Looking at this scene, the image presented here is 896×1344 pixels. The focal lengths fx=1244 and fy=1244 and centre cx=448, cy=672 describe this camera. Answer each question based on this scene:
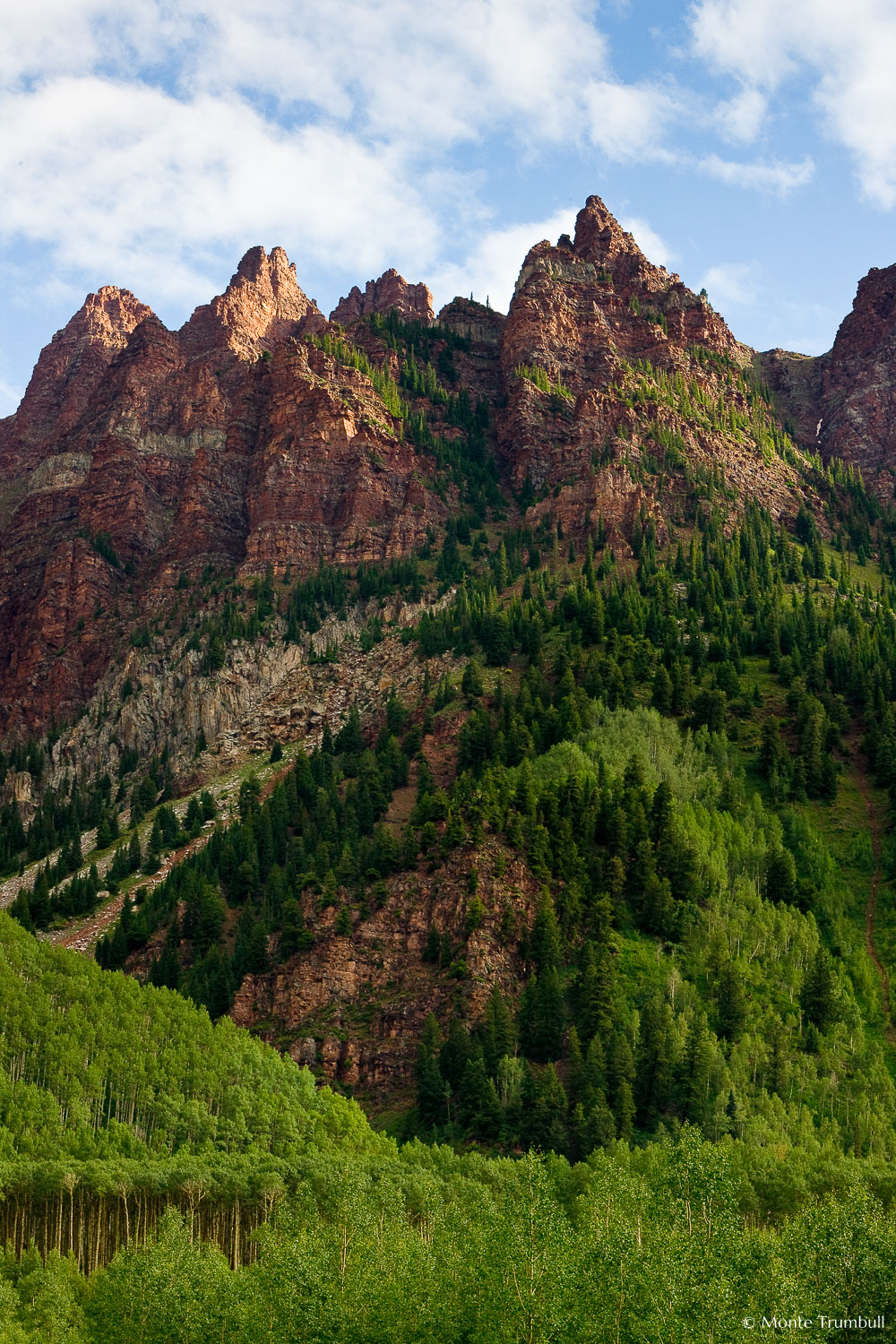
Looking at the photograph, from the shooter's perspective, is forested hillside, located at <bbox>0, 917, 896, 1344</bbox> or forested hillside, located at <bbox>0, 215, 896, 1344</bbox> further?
forested hillside, located at <bbox>0, 215, 896, 1344</bbox>

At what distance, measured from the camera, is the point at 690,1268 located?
196 ft

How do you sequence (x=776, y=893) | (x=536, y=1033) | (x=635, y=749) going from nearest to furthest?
(x=536, y=1033)
(x=776, y=893)
(x=635, y=749)

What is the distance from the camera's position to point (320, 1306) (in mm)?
66625

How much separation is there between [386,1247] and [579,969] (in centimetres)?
5697

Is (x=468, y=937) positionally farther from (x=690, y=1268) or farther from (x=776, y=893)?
(x=690, y=1268)

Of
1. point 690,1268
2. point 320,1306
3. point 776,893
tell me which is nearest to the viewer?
point 690,1268

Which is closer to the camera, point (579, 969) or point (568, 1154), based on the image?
point (568, 1154)

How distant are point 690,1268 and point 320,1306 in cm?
2040

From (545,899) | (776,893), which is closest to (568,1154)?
(545,899)

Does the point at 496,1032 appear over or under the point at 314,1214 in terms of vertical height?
over

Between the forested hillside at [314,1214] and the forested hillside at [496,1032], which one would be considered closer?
the forested hillside at [314,1214]

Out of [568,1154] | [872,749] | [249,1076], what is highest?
[872,749]

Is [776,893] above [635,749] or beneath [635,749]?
beneath

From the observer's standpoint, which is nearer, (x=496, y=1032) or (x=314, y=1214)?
(x=314, y=1214)
